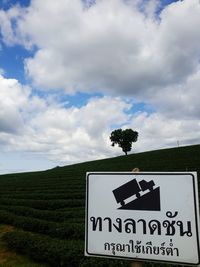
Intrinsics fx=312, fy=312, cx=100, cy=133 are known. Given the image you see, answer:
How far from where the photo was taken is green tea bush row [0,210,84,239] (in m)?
12.3

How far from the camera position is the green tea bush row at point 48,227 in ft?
40.4

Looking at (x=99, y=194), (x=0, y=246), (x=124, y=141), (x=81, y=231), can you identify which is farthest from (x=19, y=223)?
(x=124, y=141)

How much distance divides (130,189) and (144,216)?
256mm

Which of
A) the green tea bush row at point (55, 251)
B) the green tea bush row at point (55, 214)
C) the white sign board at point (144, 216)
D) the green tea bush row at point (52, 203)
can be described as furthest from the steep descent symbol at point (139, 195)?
the green tea bush row at point (52, 203)

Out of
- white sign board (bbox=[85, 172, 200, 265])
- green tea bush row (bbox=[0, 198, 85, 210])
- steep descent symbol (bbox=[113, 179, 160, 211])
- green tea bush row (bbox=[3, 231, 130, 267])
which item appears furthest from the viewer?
green tea bush row (bbox=[0, 198, 85, 210])

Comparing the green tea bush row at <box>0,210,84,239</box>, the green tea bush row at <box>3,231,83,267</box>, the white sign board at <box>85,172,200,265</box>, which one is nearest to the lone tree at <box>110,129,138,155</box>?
the green tea bush row at <box>0,210,84,239</box>

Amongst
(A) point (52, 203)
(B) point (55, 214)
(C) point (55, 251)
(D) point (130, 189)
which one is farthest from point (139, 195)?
(A) point (52, 203)

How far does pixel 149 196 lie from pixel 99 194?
0.46 metres

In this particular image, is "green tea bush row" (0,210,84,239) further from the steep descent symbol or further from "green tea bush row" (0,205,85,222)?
the steep descent symbol

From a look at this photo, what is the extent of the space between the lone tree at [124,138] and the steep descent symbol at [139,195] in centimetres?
8810

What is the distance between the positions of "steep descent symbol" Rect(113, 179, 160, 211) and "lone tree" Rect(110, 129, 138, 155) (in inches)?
3468

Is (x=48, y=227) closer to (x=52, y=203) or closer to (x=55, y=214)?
(x=55, y=214)

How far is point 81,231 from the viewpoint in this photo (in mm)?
11977

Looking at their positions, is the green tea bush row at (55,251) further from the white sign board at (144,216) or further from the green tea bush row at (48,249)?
the white sign board at (144,216)
